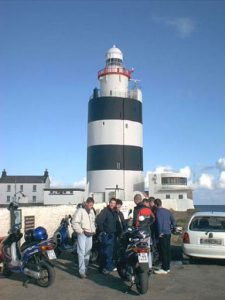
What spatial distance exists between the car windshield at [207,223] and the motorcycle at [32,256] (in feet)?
14.6

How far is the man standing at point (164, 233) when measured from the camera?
10.1 metres

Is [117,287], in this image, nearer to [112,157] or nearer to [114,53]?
[112,157]

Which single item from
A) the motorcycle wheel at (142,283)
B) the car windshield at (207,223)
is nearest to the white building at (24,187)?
the car windshield at (207,223)

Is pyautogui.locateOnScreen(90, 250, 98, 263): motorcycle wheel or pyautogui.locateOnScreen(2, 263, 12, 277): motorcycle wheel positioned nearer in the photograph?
pyautogui.locateOnScreen(2, 263, 12, 277): motorcycle wheel

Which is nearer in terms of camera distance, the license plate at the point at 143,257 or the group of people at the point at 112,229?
the license plate at the point at 143,257

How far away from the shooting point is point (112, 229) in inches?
409

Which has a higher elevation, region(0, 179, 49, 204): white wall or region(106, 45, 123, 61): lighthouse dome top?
region(106, 45, 123, 61): lighthouse dome top

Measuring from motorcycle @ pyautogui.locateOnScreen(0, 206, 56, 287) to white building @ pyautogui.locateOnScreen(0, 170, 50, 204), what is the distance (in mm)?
71463

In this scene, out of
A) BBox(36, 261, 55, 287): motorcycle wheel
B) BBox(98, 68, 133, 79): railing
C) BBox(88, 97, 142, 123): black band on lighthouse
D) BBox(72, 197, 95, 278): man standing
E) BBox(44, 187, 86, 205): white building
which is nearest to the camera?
BBox(36, 261, 55, 287): motorcycle wheel

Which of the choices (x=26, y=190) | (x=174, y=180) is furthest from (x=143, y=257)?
(x=26, y=190)

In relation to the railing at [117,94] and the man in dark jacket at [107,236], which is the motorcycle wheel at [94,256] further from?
the railing at [117,94]

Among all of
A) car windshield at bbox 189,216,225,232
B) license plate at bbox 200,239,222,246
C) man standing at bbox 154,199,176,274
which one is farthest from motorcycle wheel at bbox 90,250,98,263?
license plate at bbox 200,239,222,246

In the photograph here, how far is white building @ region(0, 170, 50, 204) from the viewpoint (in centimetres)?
8075

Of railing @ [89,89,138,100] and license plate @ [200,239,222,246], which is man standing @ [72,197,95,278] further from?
railing @ [89,89,138,100]
